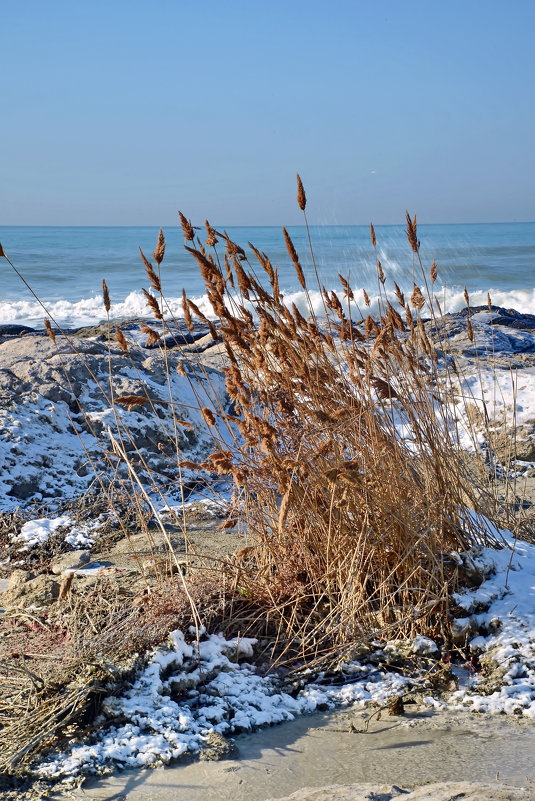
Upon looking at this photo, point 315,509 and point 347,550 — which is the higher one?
point 315,509

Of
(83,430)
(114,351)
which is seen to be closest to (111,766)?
(83,430)

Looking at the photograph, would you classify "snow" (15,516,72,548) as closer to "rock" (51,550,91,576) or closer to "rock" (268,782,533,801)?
"rock" (51,550,91,576)

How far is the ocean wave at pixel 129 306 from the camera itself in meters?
16.9

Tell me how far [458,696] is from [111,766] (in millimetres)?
1169

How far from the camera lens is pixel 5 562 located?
418 cm

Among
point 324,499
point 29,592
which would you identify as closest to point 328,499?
point 324,499

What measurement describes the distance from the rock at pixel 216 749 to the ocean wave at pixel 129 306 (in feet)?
45.0

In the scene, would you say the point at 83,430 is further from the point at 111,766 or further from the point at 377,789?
the point at 377,789

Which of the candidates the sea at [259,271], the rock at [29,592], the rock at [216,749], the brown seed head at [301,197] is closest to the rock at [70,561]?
the rock at [29,592]

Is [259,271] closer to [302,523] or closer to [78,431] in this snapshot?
[78,431]

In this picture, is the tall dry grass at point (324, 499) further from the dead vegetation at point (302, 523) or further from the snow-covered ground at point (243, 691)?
the snow-covered ground at point (243, 691)

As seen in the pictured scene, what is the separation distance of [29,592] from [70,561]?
47cm

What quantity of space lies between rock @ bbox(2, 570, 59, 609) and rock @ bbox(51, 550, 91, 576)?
183mm

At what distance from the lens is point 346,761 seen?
219 centimetres
